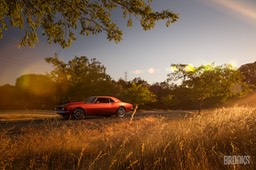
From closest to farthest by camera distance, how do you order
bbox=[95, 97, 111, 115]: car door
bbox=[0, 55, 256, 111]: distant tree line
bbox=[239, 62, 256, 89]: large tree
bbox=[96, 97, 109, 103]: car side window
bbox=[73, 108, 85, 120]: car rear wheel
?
bbox=[73, 108, 85, 120]: car rear wheel
bbox=[95, 97, 111, 115]: car door
bbox=[96, 97, 109, 103]: car side window
bbox=[0, 55, 256, 111]: distant tree line
bbox=[239, 62, 256, 89]: large tree

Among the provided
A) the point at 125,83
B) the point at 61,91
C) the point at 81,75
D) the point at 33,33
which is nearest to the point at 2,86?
the point at 61,91

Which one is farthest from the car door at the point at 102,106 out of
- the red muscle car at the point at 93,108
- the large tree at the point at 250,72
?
the large tree at the point at 250,72

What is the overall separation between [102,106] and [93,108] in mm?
799

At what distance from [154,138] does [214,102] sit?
43.6 m

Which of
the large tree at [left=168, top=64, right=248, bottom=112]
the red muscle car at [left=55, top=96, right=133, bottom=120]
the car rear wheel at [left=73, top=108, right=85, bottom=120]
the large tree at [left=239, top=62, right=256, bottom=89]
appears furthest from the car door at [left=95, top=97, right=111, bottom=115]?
the large tree at [left=239, top=62, right=256, bottom=89]

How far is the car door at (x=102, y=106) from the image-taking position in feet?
60.7

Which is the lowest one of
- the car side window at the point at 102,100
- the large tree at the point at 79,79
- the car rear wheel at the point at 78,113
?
the car rear wheel at the point at 78,113

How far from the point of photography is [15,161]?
6.37 meters

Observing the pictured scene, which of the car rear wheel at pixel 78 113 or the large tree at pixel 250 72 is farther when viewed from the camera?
the large tree at pixel 250 72

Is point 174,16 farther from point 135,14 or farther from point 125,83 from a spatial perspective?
point 125,83

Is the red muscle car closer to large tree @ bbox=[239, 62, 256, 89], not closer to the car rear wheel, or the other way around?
the car rear wheel

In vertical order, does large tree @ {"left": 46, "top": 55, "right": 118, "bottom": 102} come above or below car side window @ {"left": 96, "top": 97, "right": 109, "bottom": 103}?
above

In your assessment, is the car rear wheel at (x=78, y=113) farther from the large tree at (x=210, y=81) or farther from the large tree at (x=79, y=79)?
the large tree at (x=79, y=79)

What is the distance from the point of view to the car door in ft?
60.7
